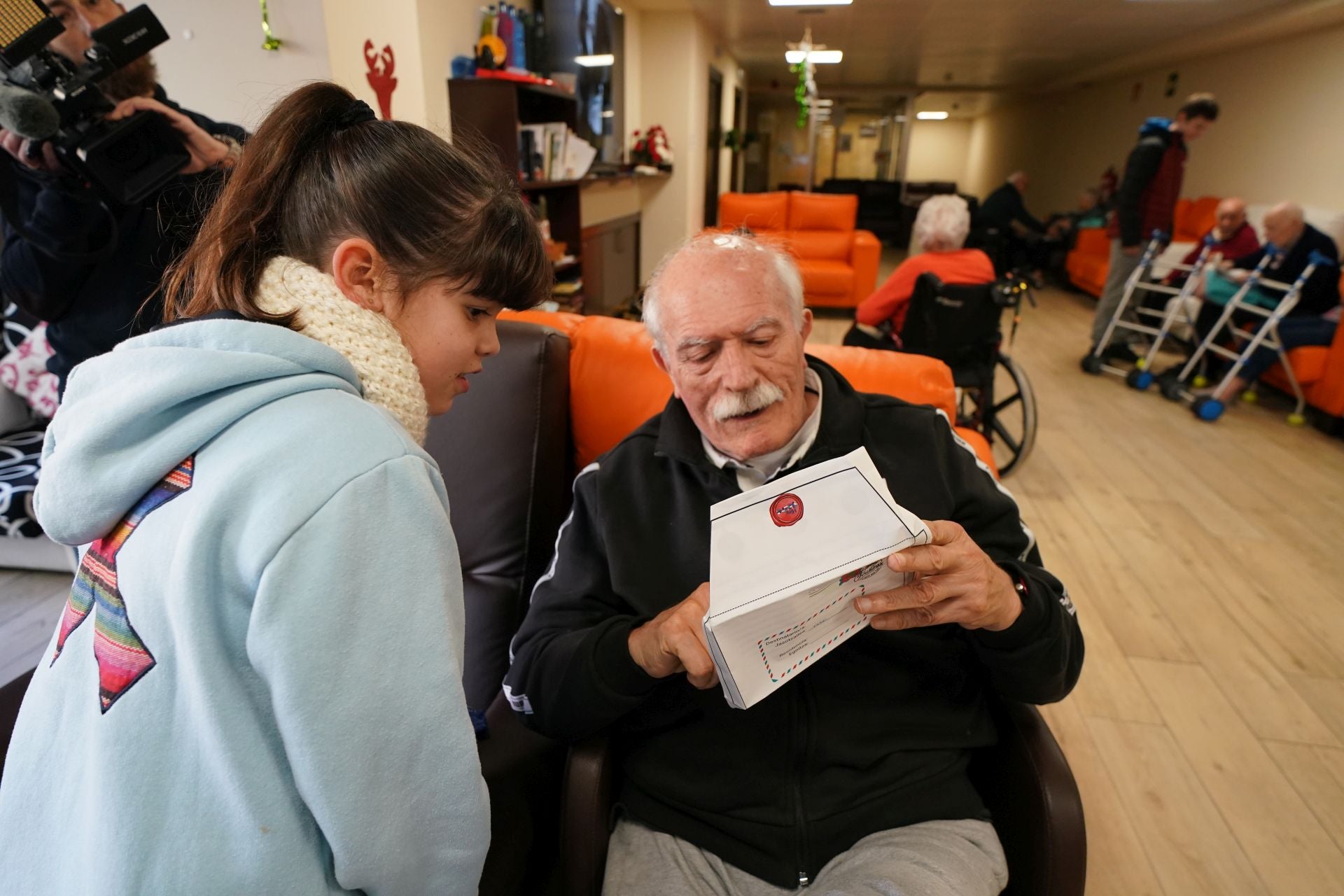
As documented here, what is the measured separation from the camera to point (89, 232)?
1443 millimetres

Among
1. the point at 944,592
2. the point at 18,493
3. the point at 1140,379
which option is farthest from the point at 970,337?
the point at 18,493

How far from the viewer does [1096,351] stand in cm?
498

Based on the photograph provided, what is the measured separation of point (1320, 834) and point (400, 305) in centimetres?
217

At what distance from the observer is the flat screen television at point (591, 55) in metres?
4.02

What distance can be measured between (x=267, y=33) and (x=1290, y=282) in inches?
204

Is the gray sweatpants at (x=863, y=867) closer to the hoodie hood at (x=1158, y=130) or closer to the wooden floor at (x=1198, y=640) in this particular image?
the wooden floor at (x=1198, y=640)

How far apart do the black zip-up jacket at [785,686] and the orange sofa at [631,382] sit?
0.25 metres

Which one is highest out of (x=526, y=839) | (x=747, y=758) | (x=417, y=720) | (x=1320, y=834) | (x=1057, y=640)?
(x=417, y=720)

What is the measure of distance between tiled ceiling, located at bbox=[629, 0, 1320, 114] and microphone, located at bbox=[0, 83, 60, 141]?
554cm

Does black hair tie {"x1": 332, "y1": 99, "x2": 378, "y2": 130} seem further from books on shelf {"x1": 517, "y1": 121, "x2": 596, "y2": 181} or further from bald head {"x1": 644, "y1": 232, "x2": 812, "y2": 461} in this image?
books on shelf {"x1": 517, "y1": 121, "x2": 596, "y2": 181}

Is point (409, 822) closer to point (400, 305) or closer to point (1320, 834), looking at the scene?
point (400, 305)

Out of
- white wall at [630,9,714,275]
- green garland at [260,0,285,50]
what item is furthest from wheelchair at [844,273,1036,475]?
white wall at [630,9,714,275]

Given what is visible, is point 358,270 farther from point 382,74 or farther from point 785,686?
point 382,74

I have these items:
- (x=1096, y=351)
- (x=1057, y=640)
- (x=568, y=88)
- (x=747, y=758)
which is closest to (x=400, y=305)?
(x=747, y=758)
